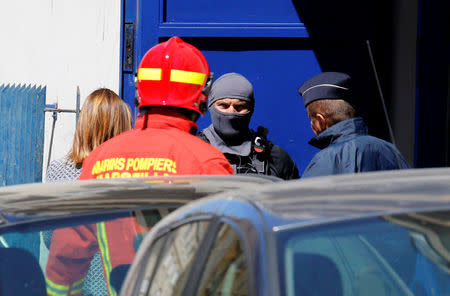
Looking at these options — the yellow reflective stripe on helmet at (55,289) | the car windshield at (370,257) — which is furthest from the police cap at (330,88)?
the car windshield at (370,257)

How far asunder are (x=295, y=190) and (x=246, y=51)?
4898 millimetres

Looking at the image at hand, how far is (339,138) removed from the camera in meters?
4.50

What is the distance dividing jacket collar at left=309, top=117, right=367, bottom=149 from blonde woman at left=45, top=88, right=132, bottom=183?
1198 millimetres

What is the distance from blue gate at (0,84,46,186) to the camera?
24.9ft

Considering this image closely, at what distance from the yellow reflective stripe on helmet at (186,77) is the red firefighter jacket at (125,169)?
173 millimetres

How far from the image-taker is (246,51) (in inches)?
273

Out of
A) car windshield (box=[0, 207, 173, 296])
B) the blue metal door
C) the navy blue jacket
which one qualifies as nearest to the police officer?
the navy blue jacket

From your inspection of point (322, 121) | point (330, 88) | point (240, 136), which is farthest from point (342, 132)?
point (240, 136)

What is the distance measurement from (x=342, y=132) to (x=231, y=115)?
3.34 feet

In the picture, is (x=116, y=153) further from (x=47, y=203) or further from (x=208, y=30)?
(x=208, y=30)

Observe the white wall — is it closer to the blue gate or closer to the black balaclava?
the blue gate

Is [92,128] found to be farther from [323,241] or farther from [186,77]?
[323,241]

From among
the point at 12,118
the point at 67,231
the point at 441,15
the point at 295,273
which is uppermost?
the point at 441,15

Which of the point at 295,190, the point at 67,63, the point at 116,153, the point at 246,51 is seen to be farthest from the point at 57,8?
the point at 295,190
